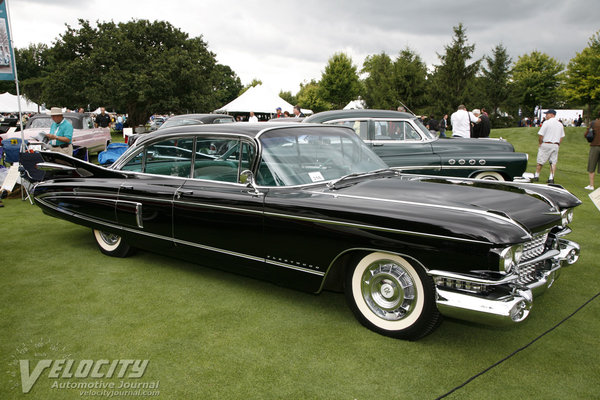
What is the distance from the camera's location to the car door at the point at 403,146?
7453 millimetres

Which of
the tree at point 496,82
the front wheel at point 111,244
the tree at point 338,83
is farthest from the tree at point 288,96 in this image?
the front wheel at point 111,244

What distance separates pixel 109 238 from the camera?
5230mm

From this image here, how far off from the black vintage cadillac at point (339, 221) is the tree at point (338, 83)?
1808 inches

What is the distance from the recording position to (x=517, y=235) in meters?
2.69

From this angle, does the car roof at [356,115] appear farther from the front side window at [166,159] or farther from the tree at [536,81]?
the tree at [536,81]

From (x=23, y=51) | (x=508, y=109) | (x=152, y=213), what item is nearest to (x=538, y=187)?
(x=152, y=213)

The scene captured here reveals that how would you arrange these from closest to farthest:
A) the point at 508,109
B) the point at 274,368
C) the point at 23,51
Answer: the point at 274,368, the point at 508,109, the point at 23,51

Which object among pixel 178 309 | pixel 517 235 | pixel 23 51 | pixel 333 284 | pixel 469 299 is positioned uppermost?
pixel 23 51

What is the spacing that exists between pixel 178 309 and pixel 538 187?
3517mm

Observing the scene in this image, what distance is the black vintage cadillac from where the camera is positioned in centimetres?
275

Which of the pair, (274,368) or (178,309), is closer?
(274,368)

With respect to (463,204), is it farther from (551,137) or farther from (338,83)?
(338,83)

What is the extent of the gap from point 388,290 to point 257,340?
1.05m

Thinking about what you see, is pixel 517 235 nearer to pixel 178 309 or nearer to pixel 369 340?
pixel 369 340
